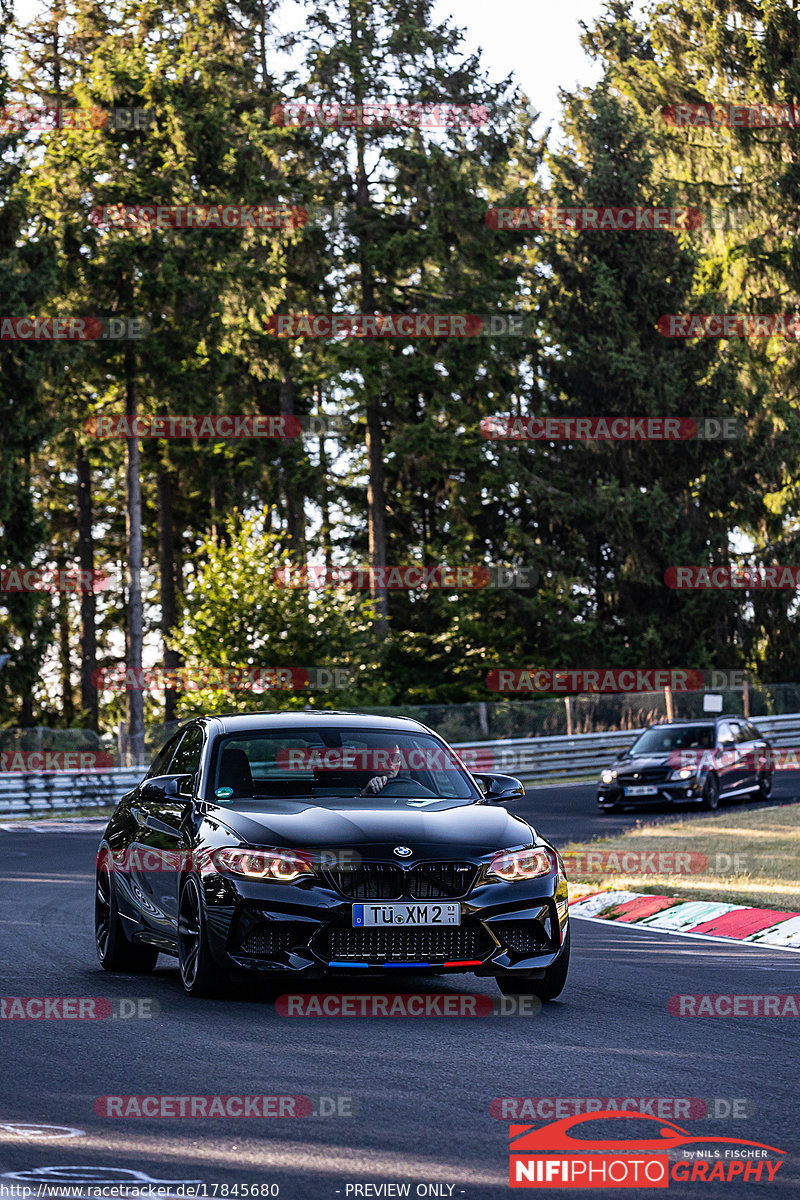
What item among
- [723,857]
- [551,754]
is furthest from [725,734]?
[723,857]

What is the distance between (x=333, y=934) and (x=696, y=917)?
5.75 metres

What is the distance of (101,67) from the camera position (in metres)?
41.5

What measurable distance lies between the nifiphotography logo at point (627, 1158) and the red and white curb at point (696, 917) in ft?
20.8

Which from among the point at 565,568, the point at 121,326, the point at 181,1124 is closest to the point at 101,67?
the point at 121,326

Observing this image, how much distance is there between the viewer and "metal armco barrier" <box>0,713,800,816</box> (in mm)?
30281

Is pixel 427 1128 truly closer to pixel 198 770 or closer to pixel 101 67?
pixel 198 770

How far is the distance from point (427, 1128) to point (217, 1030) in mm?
2332

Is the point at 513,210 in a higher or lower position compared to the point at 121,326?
higher

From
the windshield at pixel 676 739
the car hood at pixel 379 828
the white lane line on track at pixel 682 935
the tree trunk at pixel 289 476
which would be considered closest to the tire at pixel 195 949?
the car hood at pixel 379 828

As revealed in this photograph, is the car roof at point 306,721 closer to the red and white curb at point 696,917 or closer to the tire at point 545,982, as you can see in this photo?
the tire at point 545,982

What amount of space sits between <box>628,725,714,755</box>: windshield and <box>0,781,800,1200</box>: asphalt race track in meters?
16.3

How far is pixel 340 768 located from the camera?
32.0 feet

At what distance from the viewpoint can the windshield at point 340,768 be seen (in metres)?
9.56

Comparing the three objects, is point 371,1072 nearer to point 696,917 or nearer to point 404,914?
point 404,914
